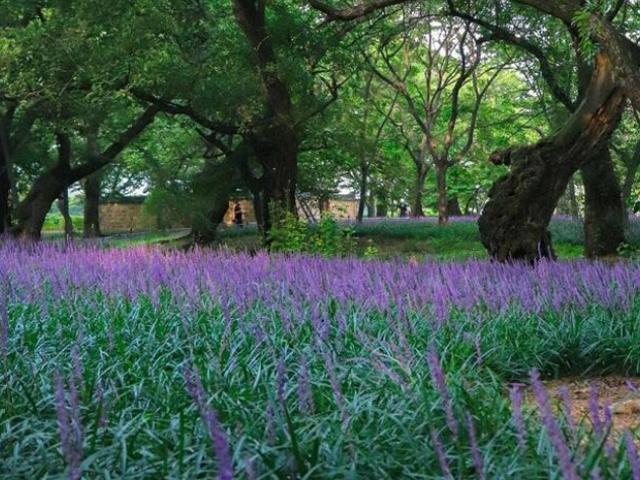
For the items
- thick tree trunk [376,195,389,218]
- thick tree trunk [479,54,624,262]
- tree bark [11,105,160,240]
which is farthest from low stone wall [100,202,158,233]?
thick tree trunk [479,54,624,262]

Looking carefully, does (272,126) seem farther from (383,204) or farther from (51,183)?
(383,204)

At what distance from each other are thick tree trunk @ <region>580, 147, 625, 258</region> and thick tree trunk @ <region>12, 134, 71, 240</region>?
12.1 m

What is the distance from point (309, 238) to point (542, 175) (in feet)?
16.4

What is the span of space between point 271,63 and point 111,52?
114 inches

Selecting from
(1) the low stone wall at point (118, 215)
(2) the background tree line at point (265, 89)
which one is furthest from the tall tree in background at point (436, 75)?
(1) the low stone wall at point (118, 215)

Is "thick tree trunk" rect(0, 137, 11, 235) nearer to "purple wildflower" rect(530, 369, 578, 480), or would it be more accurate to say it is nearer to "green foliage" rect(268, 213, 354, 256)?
Answer: "green foliage" rect(268, 213, 354, 256)

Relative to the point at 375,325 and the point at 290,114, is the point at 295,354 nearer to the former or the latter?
the point at 375,325

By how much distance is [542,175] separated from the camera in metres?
8.48

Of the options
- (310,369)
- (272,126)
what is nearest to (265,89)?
(272,126)

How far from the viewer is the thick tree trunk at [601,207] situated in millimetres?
12539

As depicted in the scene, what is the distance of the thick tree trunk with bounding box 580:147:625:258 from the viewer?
12539 mm

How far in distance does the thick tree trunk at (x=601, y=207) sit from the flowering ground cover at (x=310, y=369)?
5.95 metres

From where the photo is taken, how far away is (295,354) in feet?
13.3

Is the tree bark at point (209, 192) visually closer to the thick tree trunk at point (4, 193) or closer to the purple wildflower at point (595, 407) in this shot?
the thick tree trunk at point (4, 193)
